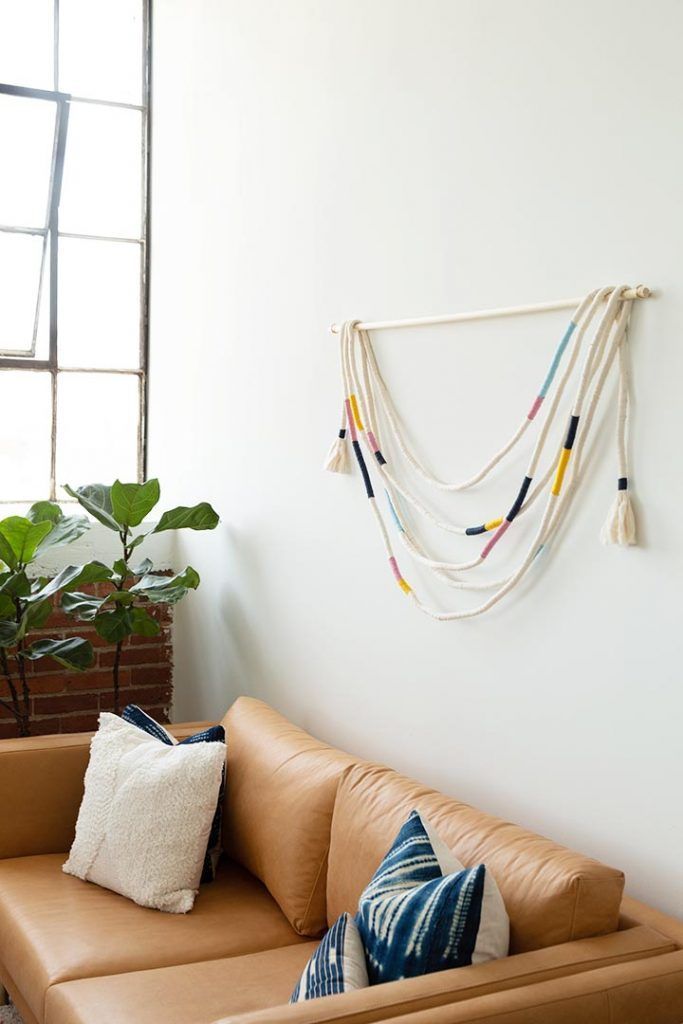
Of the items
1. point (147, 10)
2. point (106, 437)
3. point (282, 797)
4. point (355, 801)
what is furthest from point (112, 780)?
point (147, 10)

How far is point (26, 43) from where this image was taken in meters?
4.10

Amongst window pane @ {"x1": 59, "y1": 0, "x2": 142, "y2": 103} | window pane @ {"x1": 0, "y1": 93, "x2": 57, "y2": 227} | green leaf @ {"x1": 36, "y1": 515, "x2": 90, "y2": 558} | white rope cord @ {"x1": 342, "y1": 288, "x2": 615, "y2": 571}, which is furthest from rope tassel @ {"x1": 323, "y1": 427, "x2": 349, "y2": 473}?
window pane @ {"x1": 59, "y1": 0, "x2": 142, "y2": 103}

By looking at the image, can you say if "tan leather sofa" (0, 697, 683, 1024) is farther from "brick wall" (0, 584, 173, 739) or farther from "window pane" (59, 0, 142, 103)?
"window pane" (59, 0, 142, 103)

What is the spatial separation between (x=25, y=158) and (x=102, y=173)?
0.91 feet

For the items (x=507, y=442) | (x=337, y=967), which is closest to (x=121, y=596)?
(x=507, y=442)

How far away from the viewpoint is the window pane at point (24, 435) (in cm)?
414

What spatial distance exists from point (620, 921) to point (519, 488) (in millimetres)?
867

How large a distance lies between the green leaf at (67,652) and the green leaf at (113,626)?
2.4 inches

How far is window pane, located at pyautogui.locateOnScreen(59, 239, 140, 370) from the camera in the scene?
424cm

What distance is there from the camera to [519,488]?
246cm

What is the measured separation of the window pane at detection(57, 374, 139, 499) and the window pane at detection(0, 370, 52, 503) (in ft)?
0.17

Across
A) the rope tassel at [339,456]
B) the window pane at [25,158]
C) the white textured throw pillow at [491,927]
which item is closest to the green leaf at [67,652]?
the rope tassel at [339,456]

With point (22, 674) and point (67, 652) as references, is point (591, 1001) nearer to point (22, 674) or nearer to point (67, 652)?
point (67, 652)

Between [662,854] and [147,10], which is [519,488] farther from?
[147,10]
